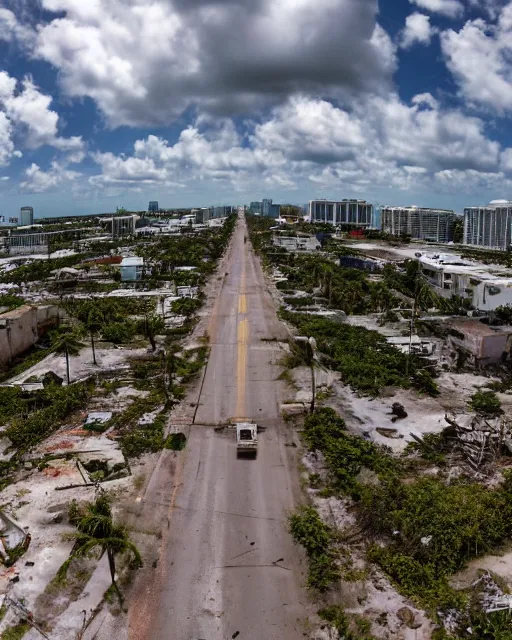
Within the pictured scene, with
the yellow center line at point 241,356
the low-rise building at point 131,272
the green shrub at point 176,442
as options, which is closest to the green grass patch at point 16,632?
the green shrub at point 176,442

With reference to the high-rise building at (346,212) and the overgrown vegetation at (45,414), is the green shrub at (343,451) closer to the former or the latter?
the overgrown vegetation at (45,414)

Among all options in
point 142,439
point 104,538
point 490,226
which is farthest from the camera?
point 490,226

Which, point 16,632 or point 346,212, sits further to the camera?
point 346,212

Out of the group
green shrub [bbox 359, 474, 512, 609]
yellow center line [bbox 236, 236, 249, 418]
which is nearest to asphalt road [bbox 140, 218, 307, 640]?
yellow center line [bbox 236, 236, 249, 418]

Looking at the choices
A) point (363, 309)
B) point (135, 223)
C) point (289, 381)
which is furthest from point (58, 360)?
point (135, 223)

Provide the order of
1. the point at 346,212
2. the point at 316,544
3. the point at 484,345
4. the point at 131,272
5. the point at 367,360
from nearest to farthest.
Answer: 1. the point at 316,544
2. the point at 484,345
3. the point at 367,360
4. the point at 131,272
5. the point at 346,212

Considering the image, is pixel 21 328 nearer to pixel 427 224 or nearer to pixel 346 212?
pixel 427 224

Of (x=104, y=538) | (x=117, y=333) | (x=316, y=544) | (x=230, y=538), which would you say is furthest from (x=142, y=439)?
(x=117, y=333)
